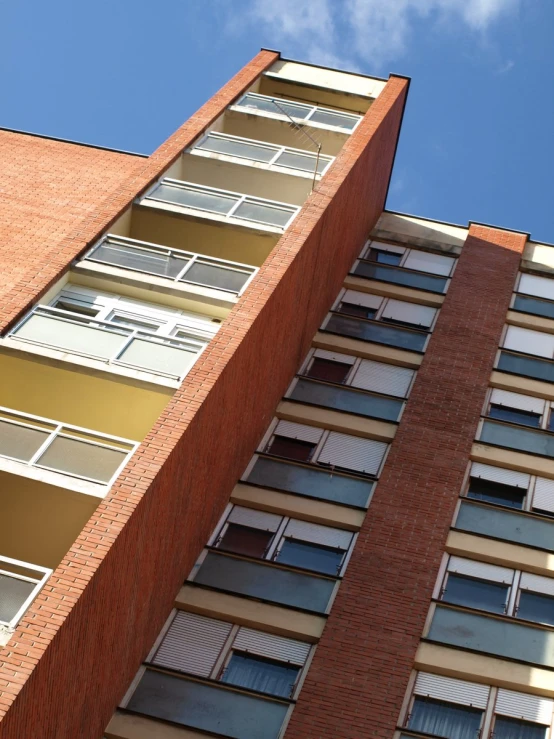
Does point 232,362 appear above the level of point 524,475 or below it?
below

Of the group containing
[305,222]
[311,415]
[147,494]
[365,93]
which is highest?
[365,93]

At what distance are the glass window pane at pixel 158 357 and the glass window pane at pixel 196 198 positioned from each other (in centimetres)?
587

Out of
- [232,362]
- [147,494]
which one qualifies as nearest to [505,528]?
[232,362]

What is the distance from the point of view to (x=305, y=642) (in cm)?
1841

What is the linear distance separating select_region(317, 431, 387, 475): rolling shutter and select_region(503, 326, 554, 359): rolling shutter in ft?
20.7

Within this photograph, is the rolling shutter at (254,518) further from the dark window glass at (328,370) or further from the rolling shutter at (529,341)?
the rolling shutter at (529,341)

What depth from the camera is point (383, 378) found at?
82.9 feet

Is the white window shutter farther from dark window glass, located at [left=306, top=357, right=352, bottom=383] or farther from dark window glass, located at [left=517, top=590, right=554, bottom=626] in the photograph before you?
dark window glass, located at [left=517, top=590, right=554, bottom=626]

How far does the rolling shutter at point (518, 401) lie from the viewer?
25016 millimetres

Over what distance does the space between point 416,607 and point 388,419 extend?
19.0 ft

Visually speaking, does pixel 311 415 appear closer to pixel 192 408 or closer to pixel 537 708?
pixel 192 408

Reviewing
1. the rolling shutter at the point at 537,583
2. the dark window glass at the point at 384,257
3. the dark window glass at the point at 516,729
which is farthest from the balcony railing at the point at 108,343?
the dark window glass at the point at 384,257

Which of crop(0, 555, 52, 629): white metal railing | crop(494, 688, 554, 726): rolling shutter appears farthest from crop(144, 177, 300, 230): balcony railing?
crop(0, 555, 52, 629): white metal railing

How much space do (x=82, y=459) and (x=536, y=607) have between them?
953 cm
